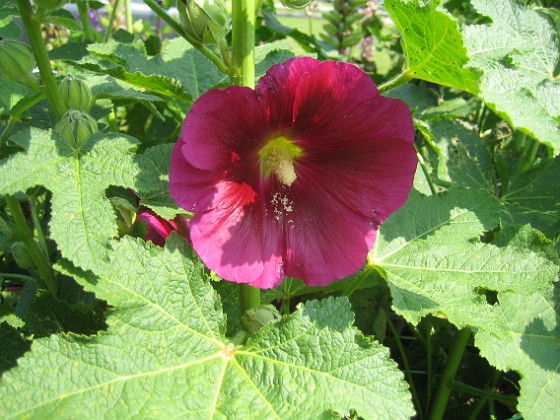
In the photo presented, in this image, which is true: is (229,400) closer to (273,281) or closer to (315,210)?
(273,281)

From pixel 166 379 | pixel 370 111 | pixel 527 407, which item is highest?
pixel 370 111

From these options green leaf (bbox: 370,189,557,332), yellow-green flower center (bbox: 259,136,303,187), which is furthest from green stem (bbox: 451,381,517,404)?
yellow-green flower center (bbox: 259,136,303,187)

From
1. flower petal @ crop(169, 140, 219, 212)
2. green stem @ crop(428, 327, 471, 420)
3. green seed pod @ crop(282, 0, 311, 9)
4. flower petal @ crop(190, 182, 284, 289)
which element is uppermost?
green seed pod @ crop(282, 0, 311, 9)

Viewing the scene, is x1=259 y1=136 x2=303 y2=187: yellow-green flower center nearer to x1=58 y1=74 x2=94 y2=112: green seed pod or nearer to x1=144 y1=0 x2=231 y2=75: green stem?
x1=144 y1=0 x2=231 y2=75: green stem

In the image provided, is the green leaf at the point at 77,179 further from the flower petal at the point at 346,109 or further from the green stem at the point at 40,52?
the flower petal at the point at 346,109

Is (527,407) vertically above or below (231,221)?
below

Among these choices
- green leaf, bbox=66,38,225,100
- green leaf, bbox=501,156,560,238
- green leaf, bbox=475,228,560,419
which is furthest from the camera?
green leaf, bbox=501,156,560,238

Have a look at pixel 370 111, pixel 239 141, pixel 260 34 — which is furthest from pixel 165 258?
pixel 260 34

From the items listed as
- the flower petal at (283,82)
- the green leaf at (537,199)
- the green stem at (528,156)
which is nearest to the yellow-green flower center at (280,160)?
the flower petal at (283,82)
